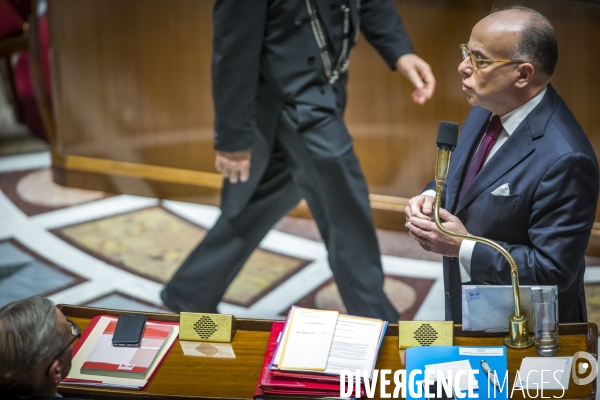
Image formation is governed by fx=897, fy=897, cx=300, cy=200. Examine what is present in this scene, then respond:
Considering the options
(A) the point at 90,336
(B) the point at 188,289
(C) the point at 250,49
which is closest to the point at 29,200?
(B) the point at 188,289

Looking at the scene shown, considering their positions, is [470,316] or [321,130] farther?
[321,130]

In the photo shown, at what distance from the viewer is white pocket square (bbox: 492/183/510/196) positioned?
2.30 meters

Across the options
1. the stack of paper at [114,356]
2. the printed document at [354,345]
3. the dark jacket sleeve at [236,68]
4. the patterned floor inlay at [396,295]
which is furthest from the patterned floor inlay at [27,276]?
the printed document at [354,345]

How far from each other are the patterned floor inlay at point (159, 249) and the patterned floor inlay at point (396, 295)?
0.73 ft

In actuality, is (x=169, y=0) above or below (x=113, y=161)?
above

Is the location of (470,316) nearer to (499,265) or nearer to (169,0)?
(499,265)

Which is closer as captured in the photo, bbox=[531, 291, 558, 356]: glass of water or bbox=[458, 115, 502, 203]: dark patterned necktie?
bbox=[531, 291, 558, 356]: glass of water

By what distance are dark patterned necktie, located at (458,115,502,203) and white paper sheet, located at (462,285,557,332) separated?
29 centimetres

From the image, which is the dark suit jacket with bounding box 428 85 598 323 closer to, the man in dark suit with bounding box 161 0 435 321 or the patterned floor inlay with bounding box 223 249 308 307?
the man in dark suit with bounding box 161 0 435 321

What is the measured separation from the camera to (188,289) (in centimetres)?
366

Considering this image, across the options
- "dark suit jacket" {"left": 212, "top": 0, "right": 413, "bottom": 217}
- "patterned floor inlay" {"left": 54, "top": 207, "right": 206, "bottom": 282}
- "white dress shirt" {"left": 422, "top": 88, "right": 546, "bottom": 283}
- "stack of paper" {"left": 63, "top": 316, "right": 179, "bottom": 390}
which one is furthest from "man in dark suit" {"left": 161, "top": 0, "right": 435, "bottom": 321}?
"stack of paper" {"left": 63, "top": 316, "right": 179, "bottom": 390}

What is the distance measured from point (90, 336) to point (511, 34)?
138 cm

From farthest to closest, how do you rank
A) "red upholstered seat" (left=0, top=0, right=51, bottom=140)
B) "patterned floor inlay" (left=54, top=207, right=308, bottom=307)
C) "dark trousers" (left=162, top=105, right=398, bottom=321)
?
1. "red upholstered seat" (left=0, top=0, right=51, bottom=140)
2. "patterned floor inlay" (left=54, top=207, right=308, bottom=307)
3. "dark trousers" (left=162, top=105, right=398, bottom=321)

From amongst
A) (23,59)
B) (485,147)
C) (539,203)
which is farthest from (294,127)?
(23,59)
